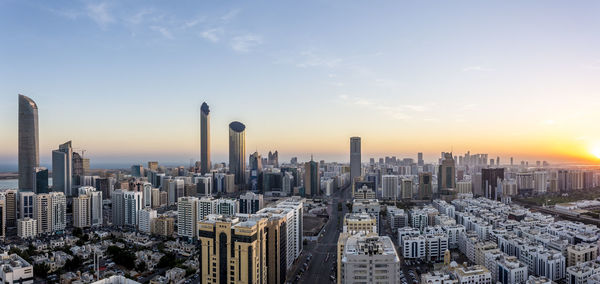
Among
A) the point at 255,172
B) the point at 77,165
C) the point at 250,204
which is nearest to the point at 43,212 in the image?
the point at 250,204

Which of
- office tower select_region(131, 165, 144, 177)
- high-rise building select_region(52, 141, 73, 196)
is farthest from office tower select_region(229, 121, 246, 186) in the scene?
high-rise building select_region(52, 141, 73, 196)

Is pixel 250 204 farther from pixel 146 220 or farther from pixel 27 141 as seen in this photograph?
pixel 27 141

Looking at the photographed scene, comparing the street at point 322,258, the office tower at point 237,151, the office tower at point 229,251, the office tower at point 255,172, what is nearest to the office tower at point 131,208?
the street at point 322,258

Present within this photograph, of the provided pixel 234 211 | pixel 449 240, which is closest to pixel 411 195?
pixel 449 240

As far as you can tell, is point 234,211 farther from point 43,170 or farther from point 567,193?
point 567,193

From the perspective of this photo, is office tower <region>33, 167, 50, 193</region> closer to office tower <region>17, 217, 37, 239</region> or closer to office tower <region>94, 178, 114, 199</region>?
office tower <region>94, 178, 114, 199</region>

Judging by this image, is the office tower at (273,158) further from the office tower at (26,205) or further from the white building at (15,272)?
the white building at (15,272)
